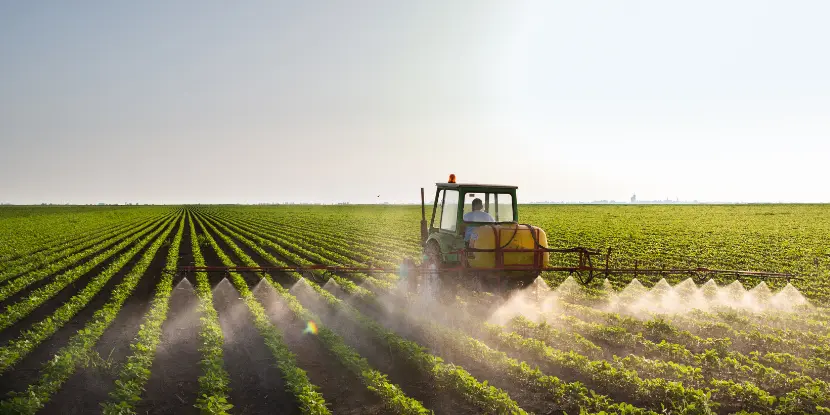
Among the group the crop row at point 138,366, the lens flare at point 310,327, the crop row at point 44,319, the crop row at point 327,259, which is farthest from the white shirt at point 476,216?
the crop row at point 44,319

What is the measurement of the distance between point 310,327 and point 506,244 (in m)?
3.82

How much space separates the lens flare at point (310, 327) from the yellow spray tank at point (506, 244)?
9.95 feet

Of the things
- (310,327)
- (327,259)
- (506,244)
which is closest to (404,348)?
(310,327)

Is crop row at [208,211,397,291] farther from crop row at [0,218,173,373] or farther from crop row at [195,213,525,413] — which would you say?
crop row at [0,218,173,373]

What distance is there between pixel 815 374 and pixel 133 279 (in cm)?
1577

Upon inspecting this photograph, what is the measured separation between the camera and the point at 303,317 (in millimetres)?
9672

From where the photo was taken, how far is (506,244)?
→ 351 inches

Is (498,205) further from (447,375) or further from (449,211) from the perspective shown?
(447,375)

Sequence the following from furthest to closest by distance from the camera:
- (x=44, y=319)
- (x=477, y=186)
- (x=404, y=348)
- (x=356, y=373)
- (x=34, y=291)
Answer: (x=34, y=291), (x=44, y=319), (x=477, y=186), (x=404, y=348), (x=356, y=373)

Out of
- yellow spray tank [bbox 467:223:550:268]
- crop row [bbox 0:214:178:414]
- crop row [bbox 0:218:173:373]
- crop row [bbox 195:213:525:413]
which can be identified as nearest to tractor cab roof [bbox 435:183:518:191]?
yellow spray tank [bbox 467:223:550:268]

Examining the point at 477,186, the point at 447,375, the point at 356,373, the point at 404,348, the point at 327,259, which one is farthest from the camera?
the point at 327,259

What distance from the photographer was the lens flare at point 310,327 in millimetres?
8727

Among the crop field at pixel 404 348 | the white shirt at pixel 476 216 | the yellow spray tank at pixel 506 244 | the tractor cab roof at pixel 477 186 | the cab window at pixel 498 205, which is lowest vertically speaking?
the crop field at pixel 404 348

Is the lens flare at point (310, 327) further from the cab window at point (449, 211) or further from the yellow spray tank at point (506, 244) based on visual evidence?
the cab window at point (449, 211)
